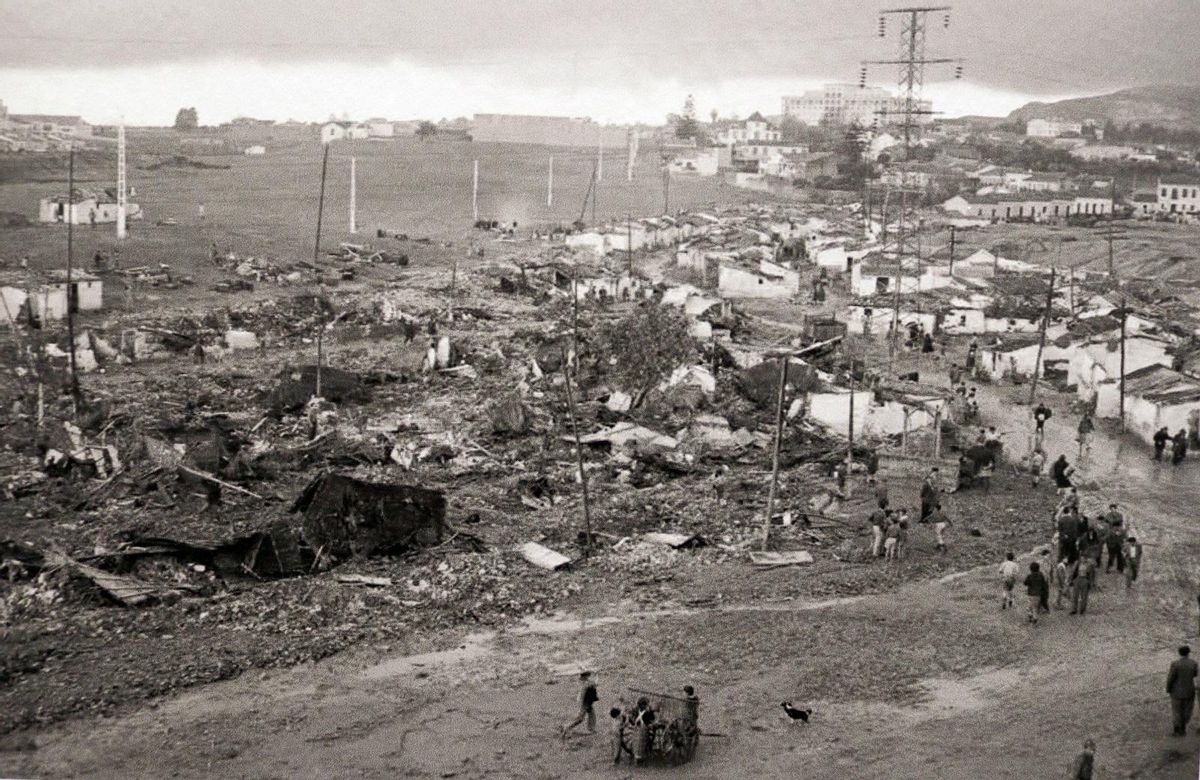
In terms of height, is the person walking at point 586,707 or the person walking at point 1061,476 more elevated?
the person walking at point 1061,476

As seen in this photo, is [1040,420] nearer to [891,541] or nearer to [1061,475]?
[1061,475]

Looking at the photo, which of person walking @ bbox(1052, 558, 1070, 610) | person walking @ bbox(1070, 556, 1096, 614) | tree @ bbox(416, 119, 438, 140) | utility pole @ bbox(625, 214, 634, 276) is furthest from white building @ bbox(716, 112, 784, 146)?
person walking @ bbox(1070, 556, 1096, 614)

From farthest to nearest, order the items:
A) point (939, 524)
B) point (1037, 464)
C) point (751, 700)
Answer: point (1037, 464), point (939, 524), point (751, 700)

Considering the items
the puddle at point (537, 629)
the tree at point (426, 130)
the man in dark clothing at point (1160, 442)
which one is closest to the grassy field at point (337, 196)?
the tree at point (426, 130)

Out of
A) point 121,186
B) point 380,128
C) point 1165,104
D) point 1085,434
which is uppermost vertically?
point 380,128

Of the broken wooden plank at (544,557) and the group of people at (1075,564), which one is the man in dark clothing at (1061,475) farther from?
the broken wooden plank at (544,557)

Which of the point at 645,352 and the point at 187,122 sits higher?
the point at 187,122

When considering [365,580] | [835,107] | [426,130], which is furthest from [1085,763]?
[835,107]

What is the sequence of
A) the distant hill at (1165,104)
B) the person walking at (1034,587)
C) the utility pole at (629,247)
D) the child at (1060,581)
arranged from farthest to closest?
the utility pole at (629,247) < the distant hill at (1165,104) < the child at (1060,581) < the person walking at (1034,587)
